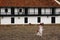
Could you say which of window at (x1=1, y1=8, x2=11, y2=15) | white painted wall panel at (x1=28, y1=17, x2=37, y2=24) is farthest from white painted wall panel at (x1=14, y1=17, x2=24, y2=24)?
window at (x1=1, y1=8, x2=11, y2=15)

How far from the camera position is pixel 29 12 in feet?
175

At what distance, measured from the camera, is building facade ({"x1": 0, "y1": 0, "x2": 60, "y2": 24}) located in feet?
173

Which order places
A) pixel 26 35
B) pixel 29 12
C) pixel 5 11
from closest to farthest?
1. pixel 26 35
2. pixel 5 11
3. pixel 29 12

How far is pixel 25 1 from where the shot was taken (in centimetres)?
5438

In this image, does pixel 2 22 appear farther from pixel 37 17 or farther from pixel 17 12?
pixel 37 17

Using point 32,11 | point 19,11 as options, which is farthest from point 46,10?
point 19,11

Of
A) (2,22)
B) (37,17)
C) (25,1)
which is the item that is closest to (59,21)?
(37,17)

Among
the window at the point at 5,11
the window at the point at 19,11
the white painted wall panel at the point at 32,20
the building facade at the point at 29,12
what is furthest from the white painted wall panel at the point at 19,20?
the window at the point at 5,11

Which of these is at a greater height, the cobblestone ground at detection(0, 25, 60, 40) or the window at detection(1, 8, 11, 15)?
the window at detection(1, 8, 11, 15)

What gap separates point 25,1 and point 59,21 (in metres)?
8.52

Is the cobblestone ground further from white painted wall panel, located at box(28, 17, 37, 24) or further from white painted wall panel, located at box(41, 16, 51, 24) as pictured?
white painted wall panel, located at box(41, 16, 51, 24)

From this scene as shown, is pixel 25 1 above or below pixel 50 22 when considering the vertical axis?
above

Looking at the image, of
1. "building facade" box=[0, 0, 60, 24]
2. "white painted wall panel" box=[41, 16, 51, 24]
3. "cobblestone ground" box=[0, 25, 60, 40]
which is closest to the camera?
"cobblestone ground" box=[0, 25, 60, 40]

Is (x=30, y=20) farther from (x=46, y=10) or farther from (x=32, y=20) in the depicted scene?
(x=46, y=10)
